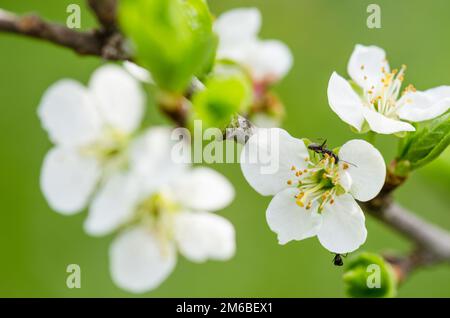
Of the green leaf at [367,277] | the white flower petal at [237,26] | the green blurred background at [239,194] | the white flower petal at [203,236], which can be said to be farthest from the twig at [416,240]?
the green blurred background at [239,194]

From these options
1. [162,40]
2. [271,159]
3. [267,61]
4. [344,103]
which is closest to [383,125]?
[344,103]

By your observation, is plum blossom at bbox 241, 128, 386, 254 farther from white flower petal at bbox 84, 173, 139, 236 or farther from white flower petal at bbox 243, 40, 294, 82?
white flower petal at bbox 243, 40, 294, 82

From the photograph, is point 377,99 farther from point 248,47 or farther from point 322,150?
point 248,47

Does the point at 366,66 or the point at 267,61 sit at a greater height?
the point at 267,61

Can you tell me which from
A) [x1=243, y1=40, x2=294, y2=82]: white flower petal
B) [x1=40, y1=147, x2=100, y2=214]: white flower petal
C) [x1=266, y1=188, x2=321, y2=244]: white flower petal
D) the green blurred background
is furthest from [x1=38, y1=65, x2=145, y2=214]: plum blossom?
the green blurred background

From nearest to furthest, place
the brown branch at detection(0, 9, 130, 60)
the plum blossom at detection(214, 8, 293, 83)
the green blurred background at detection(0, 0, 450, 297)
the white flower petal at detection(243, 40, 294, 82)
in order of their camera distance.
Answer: the brown branch at detection(0, 9, 130, 60)
the plum blossom at detection(214, 8, 293, 83)
the white flower petal at detection(243, 40, 294, 82)
the green blurred background at detection(0, 0, 450, 297)

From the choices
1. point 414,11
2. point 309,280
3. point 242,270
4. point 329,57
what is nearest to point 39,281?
point 242,270
